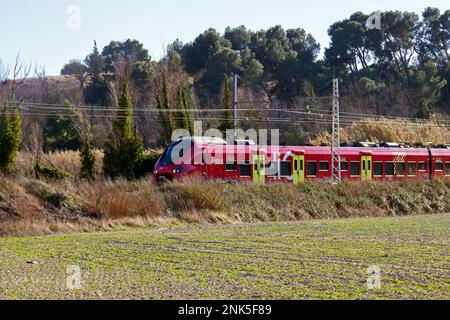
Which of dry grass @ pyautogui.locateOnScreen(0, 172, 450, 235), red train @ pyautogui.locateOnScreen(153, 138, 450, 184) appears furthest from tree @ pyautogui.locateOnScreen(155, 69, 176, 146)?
dry grass @ pyautogui.locateOnScreen(0, 172, 450, 235)

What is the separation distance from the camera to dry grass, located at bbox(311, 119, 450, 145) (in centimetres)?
5852

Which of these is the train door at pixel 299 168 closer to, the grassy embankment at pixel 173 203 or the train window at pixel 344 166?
the grassy embankment at pixel 173 203

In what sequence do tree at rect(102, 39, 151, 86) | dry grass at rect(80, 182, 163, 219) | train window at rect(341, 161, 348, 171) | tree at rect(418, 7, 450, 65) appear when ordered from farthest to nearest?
tree at rect(418, 7, 450, 65)
tree at rect(102, 39, 151, 86)
train window at rect(341, 161, 348, 171)
dry grass at rect(80, 182, 163, 219)

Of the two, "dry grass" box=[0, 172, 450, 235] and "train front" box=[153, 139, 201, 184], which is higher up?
"train front" box=[153, 139, 201, 184]

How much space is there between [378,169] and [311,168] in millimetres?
5055

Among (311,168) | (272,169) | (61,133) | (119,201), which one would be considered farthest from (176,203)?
(61,133)

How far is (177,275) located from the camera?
14.1 meters

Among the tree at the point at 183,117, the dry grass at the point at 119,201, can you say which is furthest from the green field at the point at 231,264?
the tree at the point at 183,117

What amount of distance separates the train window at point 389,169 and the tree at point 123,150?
538 inches

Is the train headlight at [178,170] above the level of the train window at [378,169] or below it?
above

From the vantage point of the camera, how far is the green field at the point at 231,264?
12.1 metres

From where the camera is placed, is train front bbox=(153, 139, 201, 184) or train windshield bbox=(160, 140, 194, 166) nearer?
train front bbox=(153, 139, 201, 184)

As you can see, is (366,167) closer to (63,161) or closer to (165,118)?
(165,118)

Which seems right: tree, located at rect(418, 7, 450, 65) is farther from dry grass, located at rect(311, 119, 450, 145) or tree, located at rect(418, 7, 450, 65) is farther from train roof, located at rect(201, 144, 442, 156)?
train roof, located at rect(201, 144, 442, 156)
